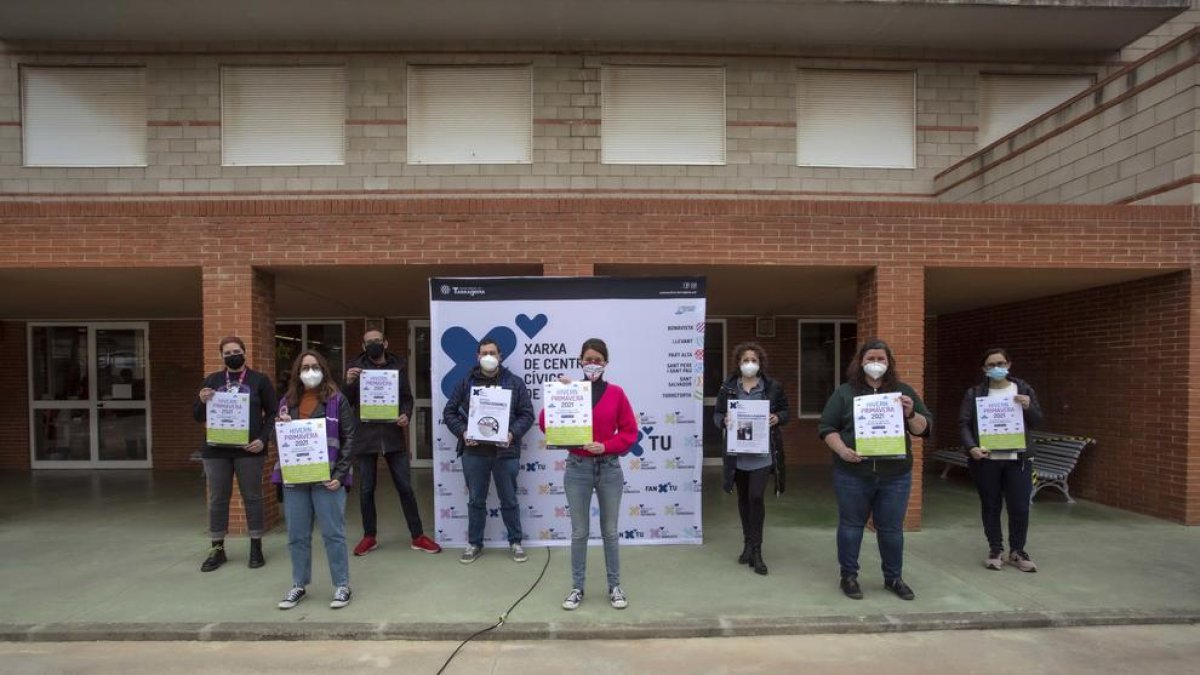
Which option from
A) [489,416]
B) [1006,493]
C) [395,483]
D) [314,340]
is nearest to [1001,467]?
[1006,493]

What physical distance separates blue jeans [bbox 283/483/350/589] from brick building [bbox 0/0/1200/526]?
299 centimetres

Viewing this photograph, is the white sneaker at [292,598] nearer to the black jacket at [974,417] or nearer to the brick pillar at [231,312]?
the brick pillar at [231,312]

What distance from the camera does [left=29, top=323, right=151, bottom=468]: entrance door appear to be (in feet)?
36.0

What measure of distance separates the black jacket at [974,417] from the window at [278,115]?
8.75 meters

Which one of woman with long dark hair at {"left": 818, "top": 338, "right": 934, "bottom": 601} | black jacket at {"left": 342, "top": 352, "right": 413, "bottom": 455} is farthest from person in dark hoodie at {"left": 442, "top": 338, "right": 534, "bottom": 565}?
woman with long dark hair at {"left": 818, "top": 338, "right": 934, "bottom": 601}

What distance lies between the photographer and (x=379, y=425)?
569 cm

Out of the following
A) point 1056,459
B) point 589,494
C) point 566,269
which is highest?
point 566,269

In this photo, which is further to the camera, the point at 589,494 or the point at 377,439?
the point at 377,439

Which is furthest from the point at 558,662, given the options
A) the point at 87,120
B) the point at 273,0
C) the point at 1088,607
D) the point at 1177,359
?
the point at 87,120

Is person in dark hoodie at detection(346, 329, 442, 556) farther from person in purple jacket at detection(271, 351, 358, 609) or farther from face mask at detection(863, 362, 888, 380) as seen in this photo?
face mask at detection(863, 362, 888, 380)

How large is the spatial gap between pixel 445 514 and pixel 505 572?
0.96 m

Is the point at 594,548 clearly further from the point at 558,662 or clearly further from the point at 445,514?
the point at 558,662

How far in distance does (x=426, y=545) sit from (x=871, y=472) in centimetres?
381

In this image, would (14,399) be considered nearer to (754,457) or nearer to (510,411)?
(510,411)
